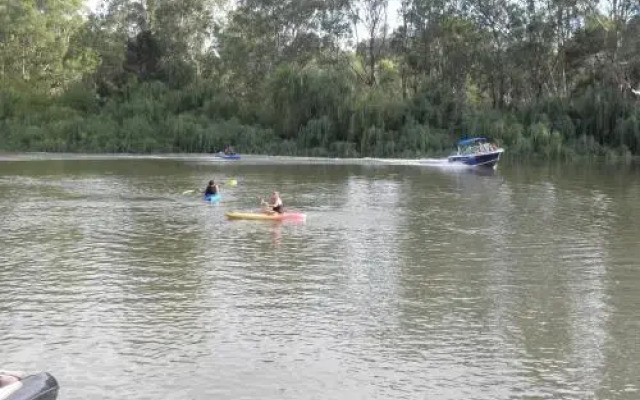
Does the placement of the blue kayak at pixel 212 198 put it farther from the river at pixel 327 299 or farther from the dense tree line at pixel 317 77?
the dense tree line at pixel 317 77

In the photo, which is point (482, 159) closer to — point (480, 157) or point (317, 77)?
point (480, 157)

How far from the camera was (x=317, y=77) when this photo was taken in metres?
78.3

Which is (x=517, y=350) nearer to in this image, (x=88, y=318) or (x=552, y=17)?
(x=88, y=318)

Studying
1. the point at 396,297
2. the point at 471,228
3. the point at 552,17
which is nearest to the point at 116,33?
the point at 552,17

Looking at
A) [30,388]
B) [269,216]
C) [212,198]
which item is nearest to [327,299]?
[30,388]

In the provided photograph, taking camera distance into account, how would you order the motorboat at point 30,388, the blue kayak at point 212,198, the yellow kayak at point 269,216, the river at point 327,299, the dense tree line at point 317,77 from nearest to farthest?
the motorboat at point 30,388 < the river at point 327,299 < the yellow kayak at point 269,216 < the blue kayak at point 212,198 < the dense tree line at point 317,77

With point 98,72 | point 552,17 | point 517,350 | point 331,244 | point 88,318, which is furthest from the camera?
point 98,72

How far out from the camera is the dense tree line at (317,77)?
244 ft

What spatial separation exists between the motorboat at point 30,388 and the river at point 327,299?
54.6 inches

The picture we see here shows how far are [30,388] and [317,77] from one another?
69.4 m

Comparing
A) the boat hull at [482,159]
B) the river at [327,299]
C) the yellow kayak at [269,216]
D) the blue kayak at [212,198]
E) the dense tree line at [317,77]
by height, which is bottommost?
the river at [327,299]

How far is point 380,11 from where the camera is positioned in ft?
287

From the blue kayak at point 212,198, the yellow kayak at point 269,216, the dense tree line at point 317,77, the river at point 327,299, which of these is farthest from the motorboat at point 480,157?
the yellow kayak at point 269,216

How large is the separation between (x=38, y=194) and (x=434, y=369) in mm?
31661
